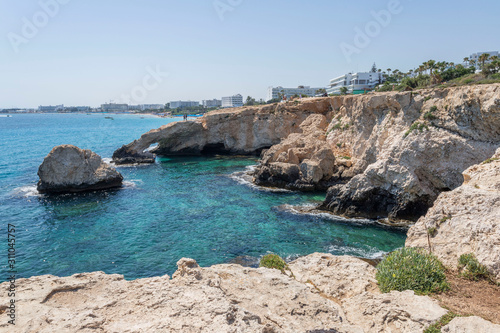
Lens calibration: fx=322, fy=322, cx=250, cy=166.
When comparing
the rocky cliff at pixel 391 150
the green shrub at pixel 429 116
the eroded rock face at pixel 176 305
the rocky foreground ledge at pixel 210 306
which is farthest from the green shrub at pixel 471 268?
the green shrub at pixel 429 116

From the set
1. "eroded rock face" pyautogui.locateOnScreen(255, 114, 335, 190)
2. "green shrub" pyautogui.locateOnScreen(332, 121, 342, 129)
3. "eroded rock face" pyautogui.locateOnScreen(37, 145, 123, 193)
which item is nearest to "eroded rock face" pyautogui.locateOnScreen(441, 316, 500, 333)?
"eroded rock face" pyautogui.locateOnScreen(255, 114, 335, 190)

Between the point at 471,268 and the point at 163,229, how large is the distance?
17.8 metres

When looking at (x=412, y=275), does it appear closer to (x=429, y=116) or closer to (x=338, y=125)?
(x=429, y=116)

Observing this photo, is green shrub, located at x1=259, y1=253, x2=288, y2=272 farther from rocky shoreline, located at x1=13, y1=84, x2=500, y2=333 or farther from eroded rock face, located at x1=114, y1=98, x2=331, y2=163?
eroded rock face, located at x1=114, y1=98, x2=331, y2=163

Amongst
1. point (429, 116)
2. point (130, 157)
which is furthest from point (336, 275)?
point (130, 157)

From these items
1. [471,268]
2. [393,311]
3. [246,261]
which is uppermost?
[393,311]

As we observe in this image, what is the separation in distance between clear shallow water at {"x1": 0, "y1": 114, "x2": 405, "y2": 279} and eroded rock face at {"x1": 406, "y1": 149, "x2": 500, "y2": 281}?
20.4 ft

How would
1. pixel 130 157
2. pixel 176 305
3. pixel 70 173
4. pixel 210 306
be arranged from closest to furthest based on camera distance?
pixel 210 306 < pixel 176 305 < pixel 70 173 < pixel 130 157

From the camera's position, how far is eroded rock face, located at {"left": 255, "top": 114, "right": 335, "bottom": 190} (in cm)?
3156

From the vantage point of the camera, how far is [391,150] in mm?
24266

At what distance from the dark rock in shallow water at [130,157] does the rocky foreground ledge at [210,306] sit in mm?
41257

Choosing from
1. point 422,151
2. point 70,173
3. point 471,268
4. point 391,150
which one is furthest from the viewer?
point 70,173

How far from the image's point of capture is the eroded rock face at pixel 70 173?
103 feet

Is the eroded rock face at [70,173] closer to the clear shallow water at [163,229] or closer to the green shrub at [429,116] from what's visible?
the clear shallow water at [163,229]
